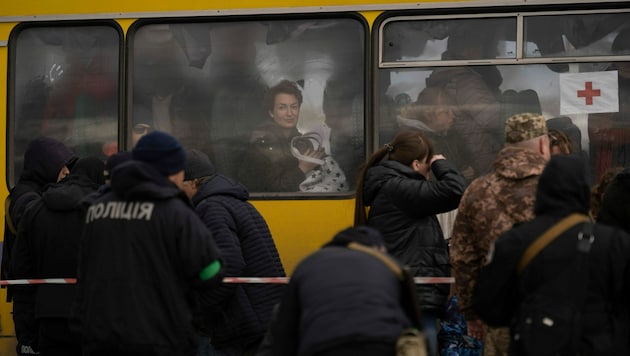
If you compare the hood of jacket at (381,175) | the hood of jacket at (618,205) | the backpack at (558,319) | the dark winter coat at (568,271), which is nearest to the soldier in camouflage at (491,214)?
the hood of jacket at (618,205)

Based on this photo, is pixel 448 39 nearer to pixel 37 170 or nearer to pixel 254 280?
pixel 254 280

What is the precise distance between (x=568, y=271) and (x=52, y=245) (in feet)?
9.65

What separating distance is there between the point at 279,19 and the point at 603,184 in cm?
247

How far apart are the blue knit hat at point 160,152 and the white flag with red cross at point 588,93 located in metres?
3.08

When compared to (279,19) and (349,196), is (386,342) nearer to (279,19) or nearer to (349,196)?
(349,196)

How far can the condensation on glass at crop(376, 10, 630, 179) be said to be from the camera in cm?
704

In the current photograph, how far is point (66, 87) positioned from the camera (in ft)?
25.1

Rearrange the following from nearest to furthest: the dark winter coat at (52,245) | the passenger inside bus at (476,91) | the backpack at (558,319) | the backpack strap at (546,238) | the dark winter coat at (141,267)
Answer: the backpack at (558,319) < the backpack strap at (546,238) < the dark winter coat at (141,267) < the dark winter coat at (52,245) < the passenger inside bus at (476,91)

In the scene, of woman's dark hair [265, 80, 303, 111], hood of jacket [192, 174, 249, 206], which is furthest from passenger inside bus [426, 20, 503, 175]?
Result: hood of jacket [192, 174, 249, 206]

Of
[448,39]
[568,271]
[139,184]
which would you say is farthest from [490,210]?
[448,39]

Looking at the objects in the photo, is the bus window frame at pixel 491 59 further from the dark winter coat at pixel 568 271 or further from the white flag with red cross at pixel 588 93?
the dark winter coat at pixel 568 271

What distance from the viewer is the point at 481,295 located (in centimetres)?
465

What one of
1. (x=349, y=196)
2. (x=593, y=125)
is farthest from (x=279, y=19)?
(x=593, y=125)

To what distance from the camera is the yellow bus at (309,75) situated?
7102mm
